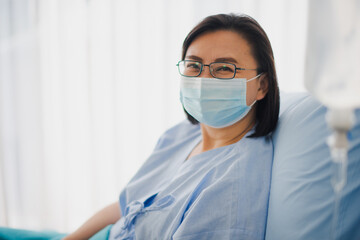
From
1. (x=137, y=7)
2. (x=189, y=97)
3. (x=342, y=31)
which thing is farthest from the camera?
(x=137, y=7)

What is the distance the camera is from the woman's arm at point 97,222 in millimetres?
1236

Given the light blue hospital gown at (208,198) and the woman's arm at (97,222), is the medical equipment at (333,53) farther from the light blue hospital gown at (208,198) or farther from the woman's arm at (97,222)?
the woman's arm at (97,222)

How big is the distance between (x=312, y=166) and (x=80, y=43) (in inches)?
69.0

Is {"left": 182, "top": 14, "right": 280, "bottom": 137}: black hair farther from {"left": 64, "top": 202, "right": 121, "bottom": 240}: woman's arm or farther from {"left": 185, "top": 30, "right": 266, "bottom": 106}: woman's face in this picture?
{"left": 64, "top": 202, "right": 121, "bottom": 240}: woman's arm

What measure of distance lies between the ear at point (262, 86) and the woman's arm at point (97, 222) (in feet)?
2.74

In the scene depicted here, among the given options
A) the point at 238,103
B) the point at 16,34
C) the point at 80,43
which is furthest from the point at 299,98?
the point at 16,34

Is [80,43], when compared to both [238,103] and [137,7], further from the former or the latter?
[238,103]

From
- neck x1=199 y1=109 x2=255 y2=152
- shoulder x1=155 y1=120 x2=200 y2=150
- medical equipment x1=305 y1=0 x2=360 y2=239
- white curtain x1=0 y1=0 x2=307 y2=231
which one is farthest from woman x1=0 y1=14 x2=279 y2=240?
white curtain x1=0 y1=0 x2=307 y2=231

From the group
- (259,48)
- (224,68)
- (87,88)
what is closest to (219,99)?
(224,68)

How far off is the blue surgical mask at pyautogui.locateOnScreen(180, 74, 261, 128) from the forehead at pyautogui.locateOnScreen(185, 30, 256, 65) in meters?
0.08

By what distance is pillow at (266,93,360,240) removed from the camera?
610 mm

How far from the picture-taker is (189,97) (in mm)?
1068

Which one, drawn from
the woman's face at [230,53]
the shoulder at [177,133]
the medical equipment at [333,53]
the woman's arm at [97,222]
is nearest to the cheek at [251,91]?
the woman's face at [230,53]

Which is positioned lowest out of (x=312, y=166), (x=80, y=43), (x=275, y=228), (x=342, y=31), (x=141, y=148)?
(x=141, y=148)
